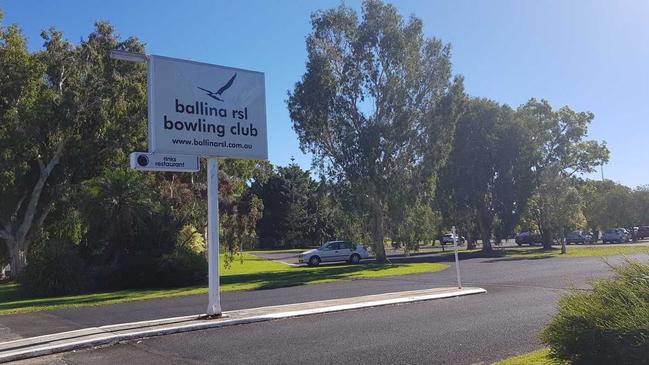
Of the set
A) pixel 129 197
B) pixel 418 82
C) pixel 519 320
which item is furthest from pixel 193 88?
pixel 418 82

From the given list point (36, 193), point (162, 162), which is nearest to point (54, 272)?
point (36, 193)

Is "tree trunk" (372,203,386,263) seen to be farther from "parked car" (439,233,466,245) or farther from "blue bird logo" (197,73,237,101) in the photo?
"blue bird logo" (197,73,237,101)

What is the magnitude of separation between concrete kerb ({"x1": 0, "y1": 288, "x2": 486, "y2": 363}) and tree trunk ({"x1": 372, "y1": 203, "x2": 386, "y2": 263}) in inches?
784

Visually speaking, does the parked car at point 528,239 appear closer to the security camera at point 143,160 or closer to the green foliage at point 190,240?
the green foliage at point 190,240

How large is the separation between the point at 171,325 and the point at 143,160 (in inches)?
138

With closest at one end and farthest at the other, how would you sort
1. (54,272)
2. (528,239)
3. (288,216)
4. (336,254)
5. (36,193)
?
1. (54,272)
2. (36,193)
3. (336,254)
4. (528,239)
5. (288,216)

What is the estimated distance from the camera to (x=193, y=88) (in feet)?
43.7

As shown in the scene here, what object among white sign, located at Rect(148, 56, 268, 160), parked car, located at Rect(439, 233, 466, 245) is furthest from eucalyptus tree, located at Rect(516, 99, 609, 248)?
white sign, located at Rect(148, 56, 268, 160)

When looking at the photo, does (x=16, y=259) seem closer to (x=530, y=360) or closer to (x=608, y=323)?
(x=530, y=360)

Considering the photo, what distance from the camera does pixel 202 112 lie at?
13.4 meters

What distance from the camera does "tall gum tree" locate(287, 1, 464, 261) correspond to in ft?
117

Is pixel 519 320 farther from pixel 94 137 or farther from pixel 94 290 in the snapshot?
→ pixel 94 137

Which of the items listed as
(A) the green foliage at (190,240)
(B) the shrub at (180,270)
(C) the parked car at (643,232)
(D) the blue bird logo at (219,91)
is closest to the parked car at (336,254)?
(A) the green foliage at (190,240)

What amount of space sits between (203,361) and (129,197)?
771 inches
